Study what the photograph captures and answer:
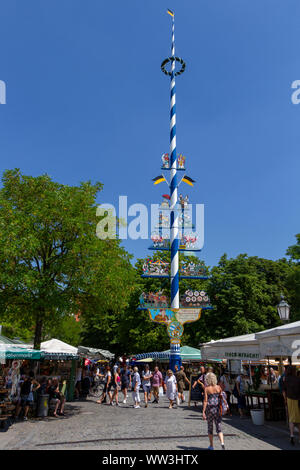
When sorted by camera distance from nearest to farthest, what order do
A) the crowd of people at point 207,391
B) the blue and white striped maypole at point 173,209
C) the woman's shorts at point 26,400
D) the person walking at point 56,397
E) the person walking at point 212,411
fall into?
1. the person walking at point 212,411
2. the crowd of people at point 207,391
3. the woman's shorts at point 26,400
4. the person walking at point 56,397
5. the blue and white striped maypole at point 173,209

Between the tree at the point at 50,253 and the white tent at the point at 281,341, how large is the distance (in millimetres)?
6646

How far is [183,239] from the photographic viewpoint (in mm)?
26359

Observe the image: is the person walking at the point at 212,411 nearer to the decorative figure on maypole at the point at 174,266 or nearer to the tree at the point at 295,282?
the decorative figure on maypole at the point at 174,266

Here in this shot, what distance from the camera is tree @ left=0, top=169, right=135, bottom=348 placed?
13.7 metres

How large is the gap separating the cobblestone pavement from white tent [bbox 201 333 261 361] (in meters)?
2.10

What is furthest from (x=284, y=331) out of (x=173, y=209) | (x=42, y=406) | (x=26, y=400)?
(x=173, y=209)

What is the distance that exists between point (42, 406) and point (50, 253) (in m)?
5.99

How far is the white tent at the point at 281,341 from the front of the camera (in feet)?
30.0

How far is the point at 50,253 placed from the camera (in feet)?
52.2

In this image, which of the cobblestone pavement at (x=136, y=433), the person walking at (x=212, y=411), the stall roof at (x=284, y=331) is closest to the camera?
the person walking at (x=212, y=411)

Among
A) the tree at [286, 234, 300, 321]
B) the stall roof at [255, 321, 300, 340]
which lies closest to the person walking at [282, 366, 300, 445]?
the stall roof at [255, 321, 300, 340]

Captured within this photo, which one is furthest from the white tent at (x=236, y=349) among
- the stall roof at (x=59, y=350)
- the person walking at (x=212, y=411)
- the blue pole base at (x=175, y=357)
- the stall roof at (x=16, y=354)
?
the stall roof at (x=16, y=354)
